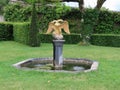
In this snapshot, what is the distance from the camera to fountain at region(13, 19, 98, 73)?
11.6 meters

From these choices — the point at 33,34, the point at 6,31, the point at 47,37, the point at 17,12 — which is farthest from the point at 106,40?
the point at 17,12

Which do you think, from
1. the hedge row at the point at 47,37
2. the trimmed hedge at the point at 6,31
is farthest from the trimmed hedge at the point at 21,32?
the trimmed hedge at the point at 6,31

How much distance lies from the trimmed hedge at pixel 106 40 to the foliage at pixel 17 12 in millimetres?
6447

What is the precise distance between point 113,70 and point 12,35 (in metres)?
15.3

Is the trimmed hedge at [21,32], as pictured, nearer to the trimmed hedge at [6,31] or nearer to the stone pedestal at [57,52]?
the trimmed hedge at [6,31]

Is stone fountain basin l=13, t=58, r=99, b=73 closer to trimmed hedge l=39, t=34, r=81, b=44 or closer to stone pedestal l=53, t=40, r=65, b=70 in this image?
stone pedestal l=53, t=40, r=65, b=70

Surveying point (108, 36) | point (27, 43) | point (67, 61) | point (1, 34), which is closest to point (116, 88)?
point (67, 61)

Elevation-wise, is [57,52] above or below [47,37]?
above

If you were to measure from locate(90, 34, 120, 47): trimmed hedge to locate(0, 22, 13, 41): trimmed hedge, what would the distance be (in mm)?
6310

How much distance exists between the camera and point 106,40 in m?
23.2

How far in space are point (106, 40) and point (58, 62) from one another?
473 inches

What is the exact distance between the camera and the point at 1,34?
24438mm

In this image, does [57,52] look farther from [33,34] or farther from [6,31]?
[6,31]

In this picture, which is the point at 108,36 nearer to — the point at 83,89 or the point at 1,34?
the point at 1,34
